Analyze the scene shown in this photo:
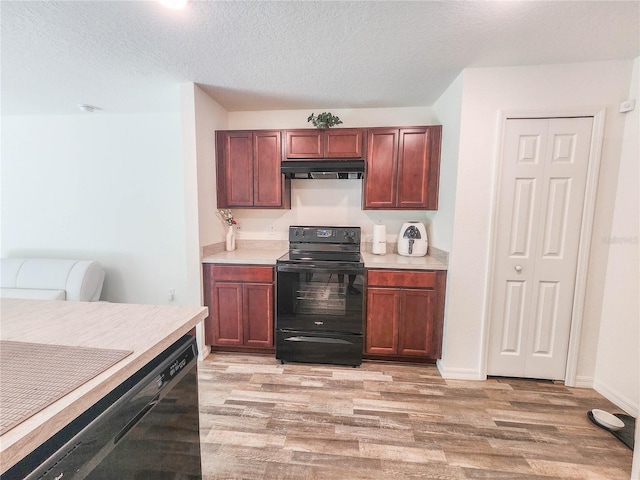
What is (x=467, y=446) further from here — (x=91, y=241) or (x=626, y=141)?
(x=91, y=241)

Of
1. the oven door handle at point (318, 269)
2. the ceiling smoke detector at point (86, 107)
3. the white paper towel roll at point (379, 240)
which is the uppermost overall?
the ceiling smoke detector at point (86, 107)

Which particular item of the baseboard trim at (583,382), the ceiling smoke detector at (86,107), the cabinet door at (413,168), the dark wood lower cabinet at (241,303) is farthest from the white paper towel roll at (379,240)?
the ceiling smoke detector at (86,107)

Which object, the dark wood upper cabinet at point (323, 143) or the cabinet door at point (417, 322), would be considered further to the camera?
the dark wood upper cabinet at point (323, 143)

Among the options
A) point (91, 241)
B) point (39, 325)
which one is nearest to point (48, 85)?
point (91, 241)

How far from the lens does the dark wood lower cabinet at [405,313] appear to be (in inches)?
91.0

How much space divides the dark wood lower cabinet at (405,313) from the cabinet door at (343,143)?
1.18 m

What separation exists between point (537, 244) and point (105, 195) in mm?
4481

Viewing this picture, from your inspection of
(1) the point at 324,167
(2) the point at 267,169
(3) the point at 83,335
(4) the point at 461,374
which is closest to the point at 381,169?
(1) the point at 324,167

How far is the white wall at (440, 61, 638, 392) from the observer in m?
1.96

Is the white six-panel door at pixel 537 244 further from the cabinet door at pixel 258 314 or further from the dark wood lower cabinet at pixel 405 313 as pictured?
the cabinet door at pixel 258 314

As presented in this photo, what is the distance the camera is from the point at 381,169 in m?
2.56

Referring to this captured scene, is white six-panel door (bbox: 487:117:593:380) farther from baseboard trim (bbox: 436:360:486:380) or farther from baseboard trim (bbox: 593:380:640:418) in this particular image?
baseboard trim (bbox: 593:380:640:418)

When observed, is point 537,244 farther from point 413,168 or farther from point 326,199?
point 326,199

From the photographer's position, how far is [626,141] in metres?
1.93
